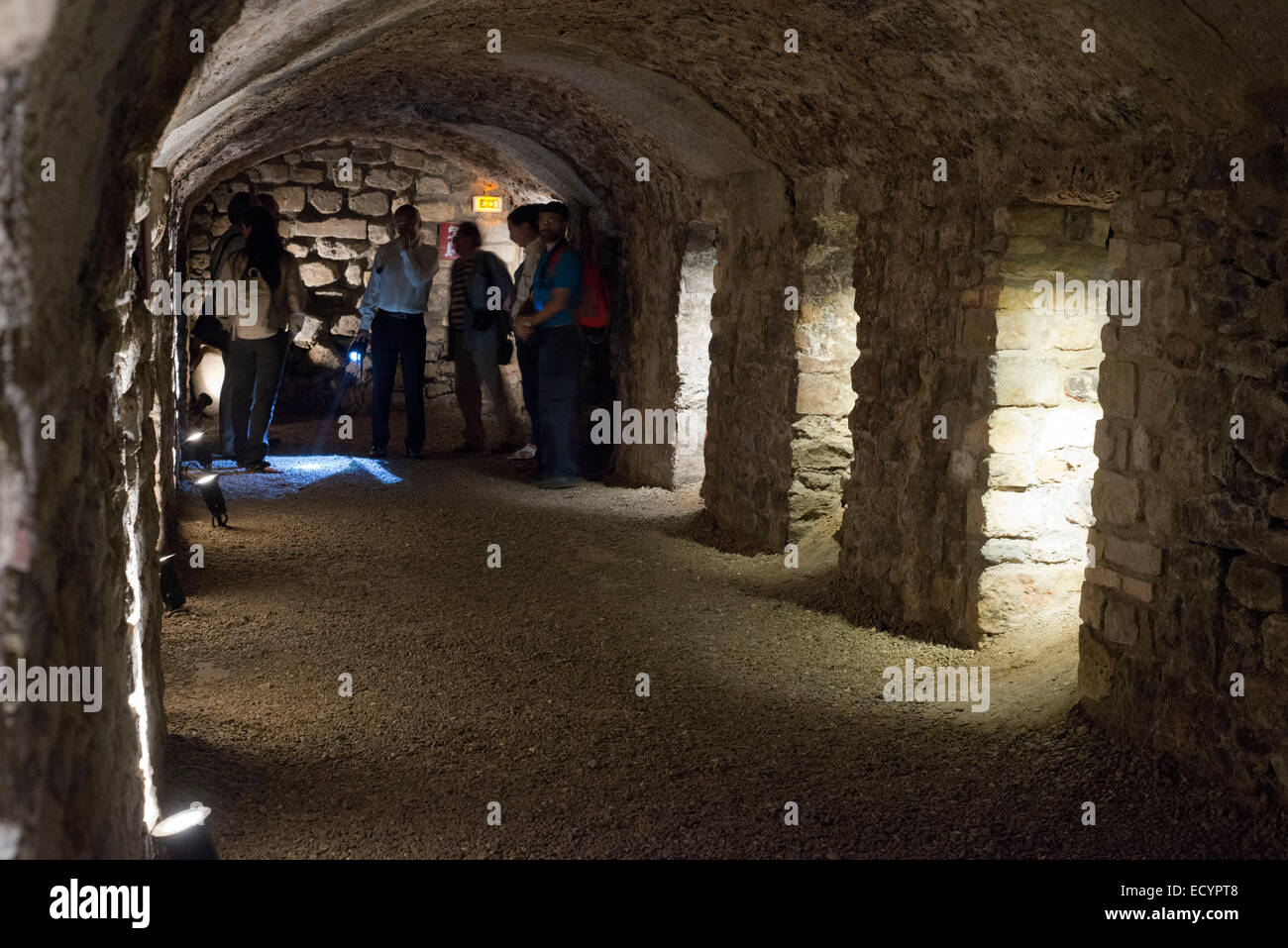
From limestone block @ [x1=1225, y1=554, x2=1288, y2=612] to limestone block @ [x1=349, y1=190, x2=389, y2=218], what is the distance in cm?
849

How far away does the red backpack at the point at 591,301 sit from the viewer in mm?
7520

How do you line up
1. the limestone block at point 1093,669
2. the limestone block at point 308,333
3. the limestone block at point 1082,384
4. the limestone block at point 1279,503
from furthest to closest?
the limestone block at point 308,333
the limestone block at point 1082,384
the limestone block at point 1093,669
the limestone block at point 1279,503

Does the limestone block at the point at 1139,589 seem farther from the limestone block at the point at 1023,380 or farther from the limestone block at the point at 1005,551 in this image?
the limestone block at the point at 1023,380

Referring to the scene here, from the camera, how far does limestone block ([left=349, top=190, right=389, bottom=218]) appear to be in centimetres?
1036

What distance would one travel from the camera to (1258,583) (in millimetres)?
3062

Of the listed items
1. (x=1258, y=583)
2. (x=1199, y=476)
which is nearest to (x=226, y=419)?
(x=1199, y=476)

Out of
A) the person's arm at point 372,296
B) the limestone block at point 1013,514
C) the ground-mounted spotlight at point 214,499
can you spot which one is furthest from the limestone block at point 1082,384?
the person's arm at point 372,296

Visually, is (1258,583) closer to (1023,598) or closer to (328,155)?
(1023,598)

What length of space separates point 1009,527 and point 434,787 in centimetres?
224

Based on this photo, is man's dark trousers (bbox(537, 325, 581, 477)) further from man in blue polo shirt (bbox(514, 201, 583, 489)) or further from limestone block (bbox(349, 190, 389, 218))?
limestone block (bbox(349, 190, 389, 218))

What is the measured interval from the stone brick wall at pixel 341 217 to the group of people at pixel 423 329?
A: 3.72 ft

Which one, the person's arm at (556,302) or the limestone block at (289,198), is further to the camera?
the limestone block at (289,198)

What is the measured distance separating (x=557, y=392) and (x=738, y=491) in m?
1.71
